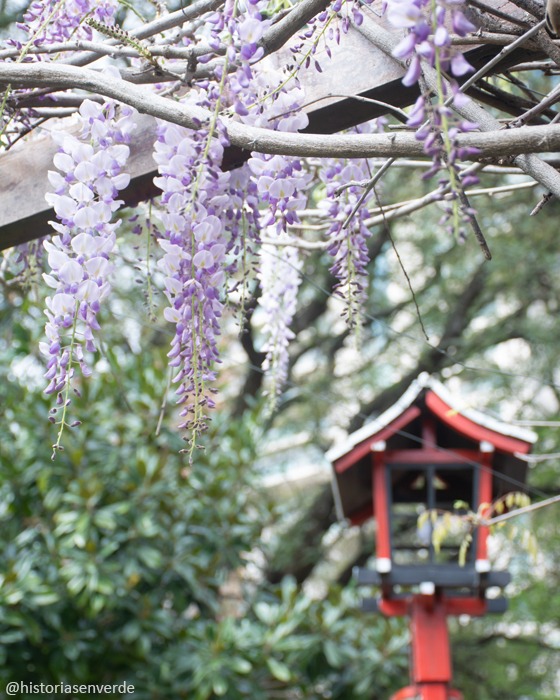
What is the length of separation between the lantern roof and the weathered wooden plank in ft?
5.11

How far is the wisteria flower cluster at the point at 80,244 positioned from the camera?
849 millimetres

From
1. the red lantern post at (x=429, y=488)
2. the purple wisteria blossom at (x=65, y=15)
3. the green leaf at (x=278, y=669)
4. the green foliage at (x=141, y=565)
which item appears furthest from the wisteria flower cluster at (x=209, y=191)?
the green leaf at (x=278, y=669)

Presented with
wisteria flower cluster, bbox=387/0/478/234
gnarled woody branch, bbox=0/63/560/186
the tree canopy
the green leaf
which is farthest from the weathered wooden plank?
the green leaf

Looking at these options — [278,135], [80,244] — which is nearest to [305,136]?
[278,135]

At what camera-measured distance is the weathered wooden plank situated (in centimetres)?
93

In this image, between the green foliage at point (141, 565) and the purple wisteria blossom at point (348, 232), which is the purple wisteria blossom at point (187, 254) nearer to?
the purple wisteria blossom at point (348, 232)

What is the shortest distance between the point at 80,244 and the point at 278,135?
0.79ft

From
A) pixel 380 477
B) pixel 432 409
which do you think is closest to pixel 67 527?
pixel 380 477

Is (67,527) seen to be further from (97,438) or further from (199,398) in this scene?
(199,398)

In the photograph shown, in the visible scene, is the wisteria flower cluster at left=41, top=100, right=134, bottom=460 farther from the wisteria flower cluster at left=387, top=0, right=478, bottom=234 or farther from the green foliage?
the green foliage

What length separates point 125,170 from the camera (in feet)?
3.34

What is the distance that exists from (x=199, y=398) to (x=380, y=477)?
1867 millimetres

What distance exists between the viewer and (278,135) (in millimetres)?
779

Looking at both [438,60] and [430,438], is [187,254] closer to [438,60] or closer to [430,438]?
[438,60]
